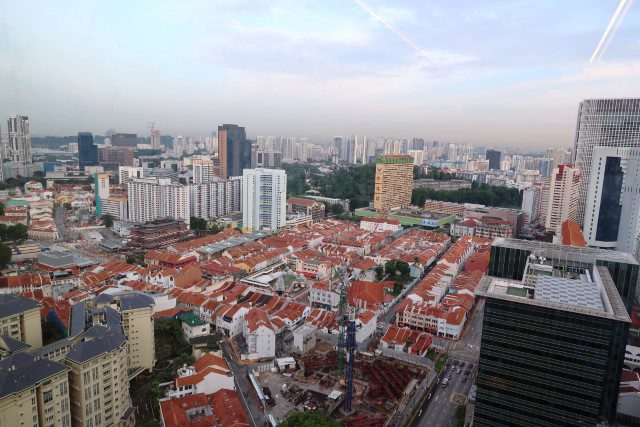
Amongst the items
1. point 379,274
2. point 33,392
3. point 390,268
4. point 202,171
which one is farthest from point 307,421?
point 202,171

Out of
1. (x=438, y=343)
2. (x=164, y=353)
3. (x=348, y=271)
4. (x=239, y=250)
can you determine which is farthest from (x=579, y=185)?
(x=164, y=353)

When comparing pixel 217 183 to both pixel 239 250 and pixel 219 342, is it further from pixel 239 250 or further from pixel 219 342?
pixel 219 342

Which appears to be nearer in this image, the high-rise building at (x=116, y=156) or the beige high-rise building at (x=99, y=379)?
the beige high-rise building at (x=99, y=379)

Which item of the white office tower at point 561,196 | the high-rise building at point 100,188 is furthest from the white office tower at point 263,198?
the white office tower at point 561,196

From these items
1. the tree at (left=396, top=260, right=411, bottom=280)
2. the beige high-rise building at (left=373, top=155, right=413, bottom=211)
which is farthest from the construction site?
the beige high-rise building at (left=373, top=155, right=413, bottom=211)

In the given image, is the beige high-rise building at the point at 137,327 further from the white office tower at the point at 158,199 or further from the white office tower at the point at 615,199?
the white office tower at the point at 615,199

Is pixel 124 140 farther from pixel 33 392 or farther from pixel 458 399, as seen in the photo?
pixel 458 399

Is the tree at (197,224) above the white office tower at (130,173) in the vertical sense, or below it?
below
